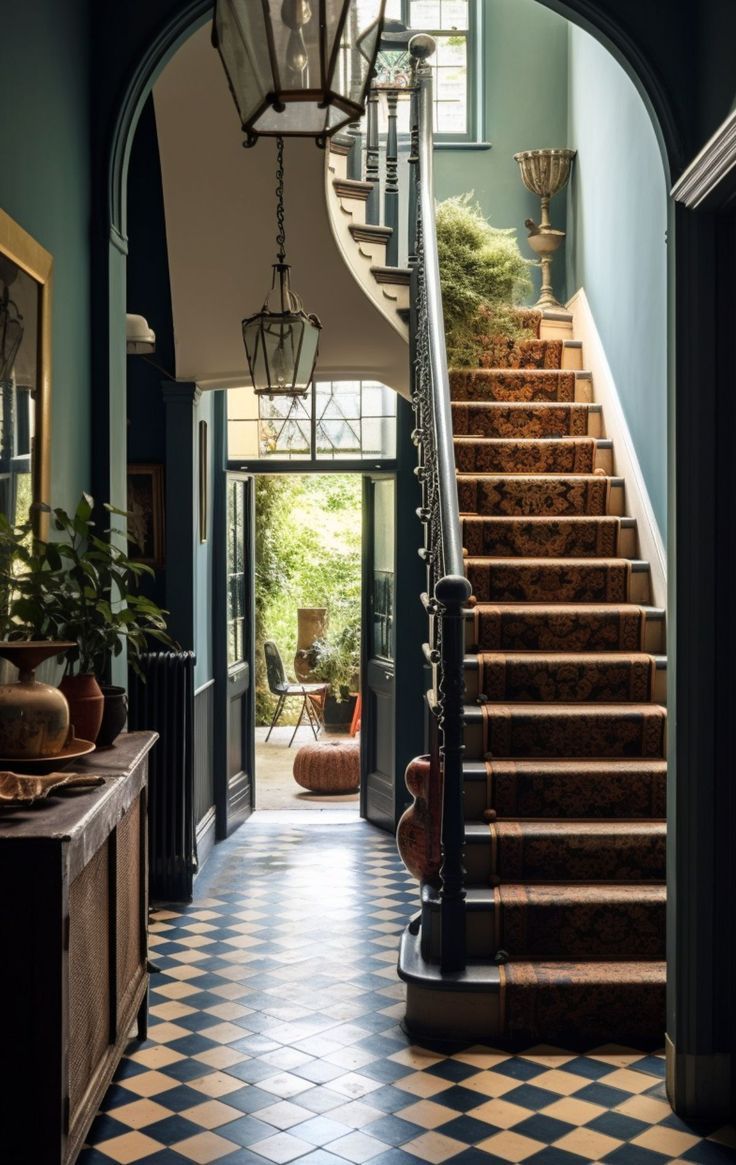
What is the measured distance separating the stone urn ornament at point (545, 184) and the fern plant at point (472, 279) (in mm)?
966

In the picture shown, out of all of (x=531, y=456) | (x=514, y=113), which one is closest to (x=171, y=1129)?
(x=531, y=456)

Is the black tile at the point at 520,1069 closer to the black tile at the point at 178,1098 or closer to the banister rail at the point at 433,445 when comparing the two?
the banister rail at the point at 433,445

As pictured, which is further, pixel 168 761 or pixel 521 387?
pixel 521 387

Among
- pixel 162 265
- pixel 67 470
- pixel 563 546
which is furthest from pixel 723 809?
pixel 162 265

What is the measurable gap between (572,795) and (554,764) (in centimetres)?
15

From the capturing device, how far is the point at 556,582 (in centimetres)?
570

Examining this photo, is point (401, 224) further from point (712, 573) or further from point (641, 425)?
point (712, 573)

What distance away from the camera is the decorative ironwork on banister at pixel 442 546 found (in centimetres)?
423

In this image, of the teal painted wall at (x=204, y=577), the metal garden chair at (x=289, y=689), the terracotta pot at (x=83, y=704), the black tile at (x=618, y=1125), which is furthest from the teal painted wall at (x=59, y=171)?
the metal garden chair at (x=289, y=689)

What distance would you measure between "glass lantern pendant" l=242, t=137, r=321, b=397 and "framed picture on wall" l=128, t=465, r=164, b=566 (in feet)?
5.40

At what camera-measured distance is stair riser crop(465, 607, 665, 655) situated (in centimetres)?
536

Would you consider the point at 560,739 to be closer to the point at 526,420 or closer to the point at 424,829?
the point at 424,829

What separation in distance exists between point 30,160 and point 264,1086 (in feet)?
8.87

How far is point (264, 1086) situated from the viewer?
12.6 ft
